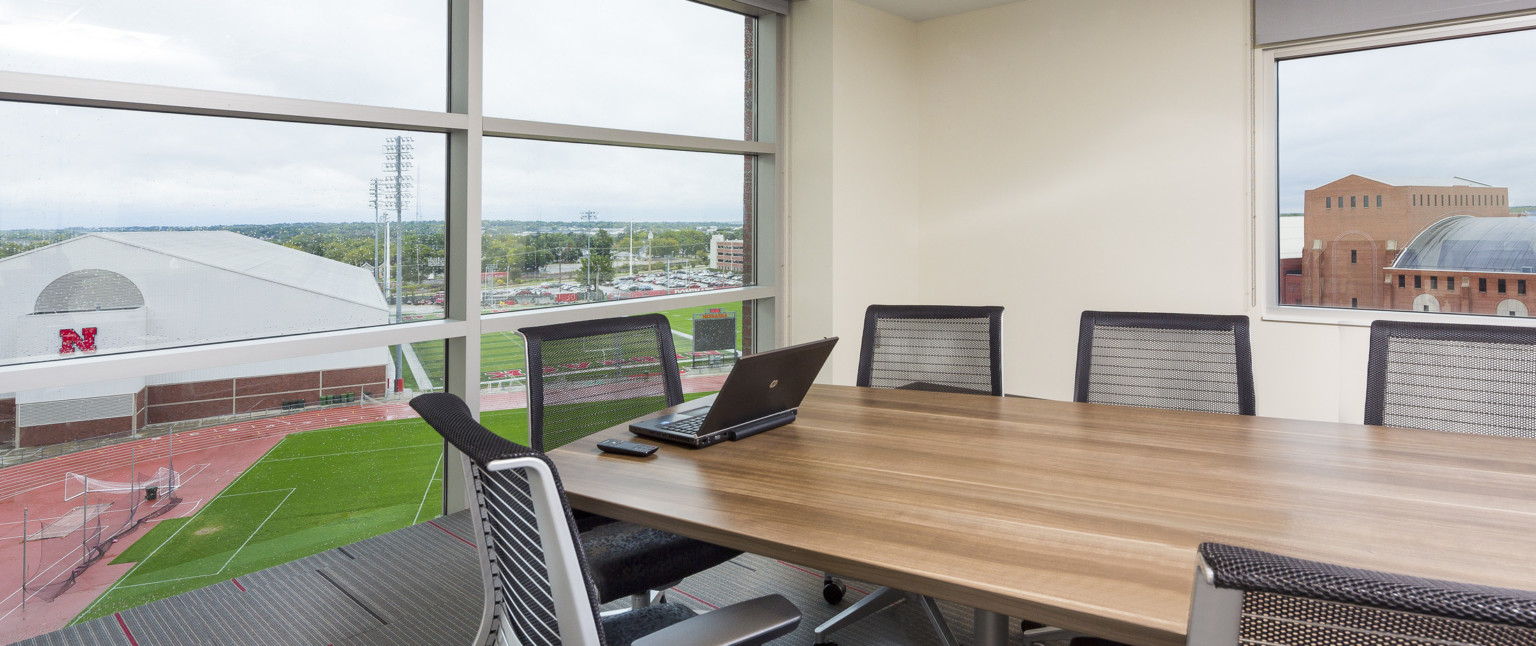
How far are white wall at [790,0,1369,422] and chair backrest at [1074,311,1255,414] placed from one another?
1858 mm

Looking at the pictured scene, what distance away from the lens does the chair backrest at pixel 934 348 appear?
2707 millimetres

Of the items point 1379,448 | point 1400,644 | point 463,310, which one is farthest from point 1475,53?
point 463,310

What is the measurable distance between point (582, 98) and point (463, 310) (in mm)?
1192

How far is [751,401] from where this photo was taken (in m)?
1.94

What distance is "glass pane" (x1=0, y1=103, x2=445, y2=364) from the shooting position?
7.72ft

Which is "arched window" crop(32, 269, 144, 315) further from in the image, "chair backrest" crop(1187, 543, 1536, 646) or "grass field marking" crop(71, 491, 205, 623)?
"chair backrest" crop(1187, 543, 1536, 646)

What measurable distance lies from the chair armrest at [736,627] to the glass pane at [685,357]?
74.5 inches

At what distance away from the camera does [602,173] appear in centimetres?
398

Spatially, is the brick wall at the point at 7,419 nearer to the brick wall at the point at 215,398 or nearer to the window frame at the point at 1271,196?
the brick wall at the point at 215,398

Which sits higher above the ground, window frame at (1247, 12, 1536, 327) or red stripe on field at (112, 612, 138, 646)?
window frame at (1247, 12, 1536, 327)

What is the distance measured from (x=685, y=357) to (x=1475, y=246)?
373 cm

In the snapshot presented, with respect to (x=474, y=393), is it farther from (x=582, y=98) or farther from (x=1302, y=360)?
(x=1302, y=360)

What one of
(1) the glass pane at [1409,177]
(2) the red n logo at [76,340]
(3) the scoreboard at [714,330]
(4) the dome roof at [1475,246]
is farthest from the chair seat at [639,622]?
(4) the dome roof at [1475,246]

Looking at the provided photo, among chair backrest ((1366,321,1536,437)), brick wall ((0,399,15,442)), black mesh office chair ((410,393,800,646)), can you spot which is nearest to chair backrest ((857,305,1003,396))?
chair backrest ((1366,321,1536,437))
